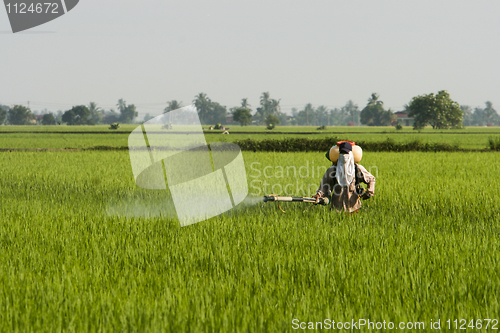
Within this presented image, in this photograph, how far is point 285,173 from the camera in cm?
1076

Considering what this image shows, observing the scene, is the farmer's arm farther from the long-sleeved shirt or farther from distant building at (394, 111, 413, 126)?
distant building at (394, 111, 413, 126)

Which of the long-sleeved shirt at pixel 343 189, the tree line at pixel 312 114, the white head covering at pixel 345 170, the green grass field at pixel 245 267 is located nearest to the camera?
the green grass field at pixel 245 267

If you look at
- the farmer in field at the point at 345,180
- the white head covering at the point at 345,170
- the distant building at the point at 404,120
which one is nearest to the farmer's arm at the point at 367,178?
the farmer in field at the point at 345,180

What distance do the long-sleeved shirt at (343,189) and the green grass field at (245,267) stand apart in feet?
0.71

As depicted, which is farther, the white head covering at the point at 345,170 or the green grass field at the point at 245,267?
the white head covering at the point at 345,170

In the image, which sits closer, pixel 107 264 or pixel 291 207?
pixel 107 264

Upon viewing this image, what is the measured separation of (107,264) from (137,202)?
135 inches

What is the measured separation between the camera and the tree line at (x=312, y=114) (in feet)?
217

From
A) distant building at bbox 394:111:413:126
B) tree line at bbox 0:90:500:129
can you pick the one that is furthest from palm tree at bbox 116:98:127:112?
distant building at bbox 394:111:413:126

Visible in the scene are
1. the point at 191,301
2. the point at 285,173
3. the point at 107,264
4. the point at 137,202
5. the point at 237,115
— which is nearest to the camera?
the point at 191,301

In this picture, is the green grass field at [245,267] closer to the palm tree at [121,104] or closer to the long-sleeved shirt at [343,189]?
the long-sleeved shirt at [343,189]

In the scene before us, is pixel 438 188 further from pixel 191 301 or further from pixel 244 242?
pixel 191 301

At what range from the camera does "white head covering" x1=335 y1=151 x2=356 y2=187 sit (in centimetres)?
475

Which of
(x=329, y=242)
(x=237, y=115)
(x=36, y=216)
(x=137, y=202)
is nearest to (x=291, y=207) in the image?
(x=329, y=242)
